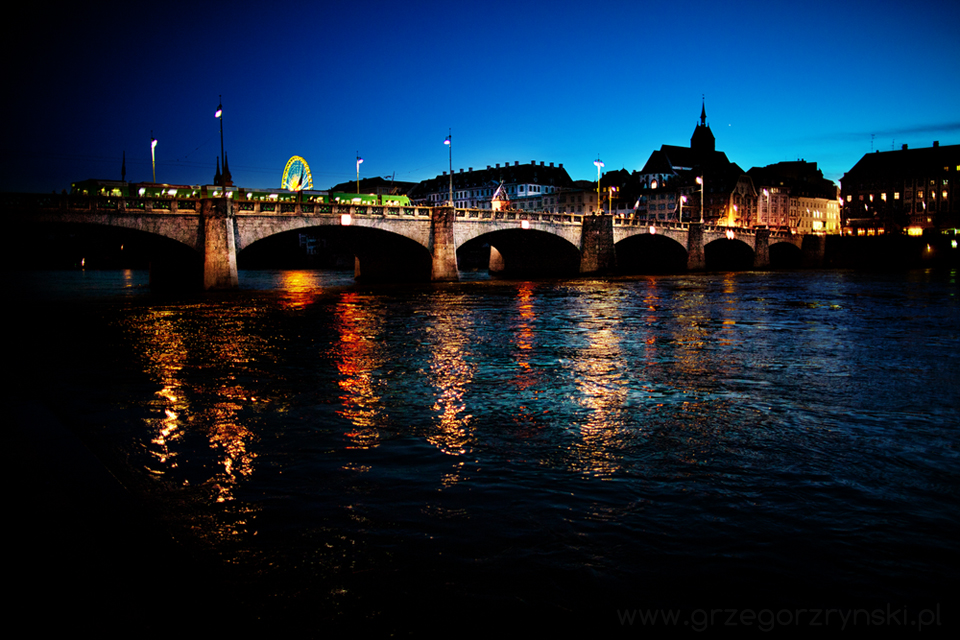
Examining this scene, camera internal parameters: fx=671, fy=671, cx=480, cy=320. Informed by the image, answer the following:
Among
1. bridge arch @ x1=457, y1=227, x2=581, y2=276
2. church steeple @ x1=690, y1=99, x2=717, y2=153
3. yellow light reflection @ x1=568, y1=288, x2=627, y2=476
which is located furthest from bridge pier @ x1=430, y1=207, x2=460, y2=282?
church steeple @ x1=690, y1=99, x2=717, y2=153

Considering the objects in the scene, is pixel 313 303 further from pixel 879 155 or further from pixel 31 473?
pixel 879 155

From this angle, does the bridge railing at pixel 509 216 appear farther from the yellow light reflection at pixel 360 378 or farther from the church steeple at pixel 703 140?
the church steeple at pixel 703 140

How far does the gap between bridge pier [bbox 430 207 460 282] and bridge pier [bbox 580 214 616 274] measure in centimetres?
1817

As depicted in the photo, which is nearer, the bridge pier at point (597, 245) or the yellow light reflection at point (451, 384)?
the yellow light reflection at point (451, 384)

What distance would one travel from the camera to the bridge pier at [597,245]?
6944 centimetres

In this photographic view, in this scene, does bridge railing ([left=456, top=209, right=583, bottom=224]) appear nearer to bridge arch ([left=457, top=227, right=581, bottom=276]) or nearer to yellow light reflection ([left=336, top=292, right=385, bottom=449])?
bridge arch ([left=457, top=227, right=581, bottom=276])

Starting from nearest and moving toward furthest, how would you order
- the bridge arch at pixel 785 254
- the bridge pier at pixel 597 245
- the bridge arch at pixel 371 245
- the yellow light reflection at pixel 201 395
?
the yellow light reflection at pixel 201 395, the bridge arch at pixel 371 245, the bridge pier at pixel 597 245, the bridge arch at pixel 785 254

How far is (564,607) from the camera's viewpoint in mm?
4398

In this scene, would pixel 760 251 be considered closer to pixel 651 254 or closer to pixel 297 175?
pixel 651 254

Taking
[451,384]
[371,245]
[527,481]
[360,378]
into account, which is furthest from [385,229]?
[527,481]

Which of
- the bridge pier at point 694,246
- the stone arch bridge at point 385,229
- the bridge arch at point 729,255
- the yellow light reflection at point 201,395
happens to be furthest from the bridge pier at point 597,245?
the yellow light reflection at point 201,395

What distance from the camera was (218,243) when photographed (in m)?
42.8

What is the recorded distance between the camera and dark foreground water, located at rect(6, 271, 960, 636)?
4.47m

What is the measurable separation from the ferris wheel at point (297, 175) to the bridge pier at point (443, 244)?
456 inches
